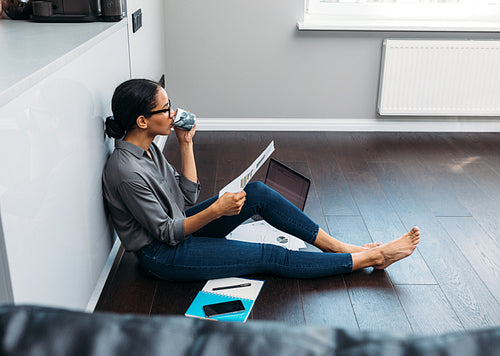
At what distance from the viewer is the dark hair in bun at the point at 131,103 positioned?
1.98 m

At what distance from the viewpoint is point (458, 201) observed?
9.73ft

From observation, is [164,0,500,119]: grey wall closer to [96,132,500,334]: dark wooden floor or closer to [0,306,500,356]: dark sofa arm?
[96,132,500,334]: dark wooden floor

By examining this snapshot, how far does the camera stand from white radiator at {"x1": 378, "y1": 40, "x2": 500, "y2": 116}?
12.8 feet

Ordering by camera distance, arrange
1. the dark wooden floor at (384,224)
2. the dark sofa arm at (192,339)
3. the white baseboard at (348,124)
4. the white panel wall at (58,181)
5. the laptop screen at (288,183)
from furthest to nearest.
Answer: the white baseboard at (348,124)
the laptop screen at (288,183)
the dark wooden floor at (384,224)
the white panel wall at (58,181)
the dark sofa arm at (192,339)

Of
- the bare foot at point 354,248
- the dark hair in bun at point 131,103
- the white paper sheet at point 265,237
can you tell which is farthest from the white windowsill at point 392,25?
the dark hair in bun at point 131,103

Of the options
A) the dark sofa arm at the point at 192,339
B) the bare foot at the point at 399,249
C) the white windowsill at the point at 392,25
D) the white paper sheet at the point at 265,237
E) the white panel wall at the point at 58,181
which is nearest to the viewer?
the dark sofa arm at the point at 192,339

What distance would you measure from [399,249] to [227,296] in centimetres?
70

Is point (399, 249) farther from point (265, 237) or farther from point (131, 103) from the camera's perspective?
point (131, 103)

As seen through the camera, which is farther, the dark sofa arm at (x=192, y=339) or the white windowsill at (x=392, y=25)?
the white windowsill at (x=392, y=25)

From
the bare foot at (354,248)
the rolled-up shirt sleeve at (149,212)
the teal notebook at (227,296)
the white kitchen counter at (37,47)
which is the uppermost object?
the white kitchen counter at (37,47)

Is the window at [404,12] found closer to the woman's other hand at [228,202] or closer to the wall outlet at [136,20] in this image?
the wall outlet at [136,20]

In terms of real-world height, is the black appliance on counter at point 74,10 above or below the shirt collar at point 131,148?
above

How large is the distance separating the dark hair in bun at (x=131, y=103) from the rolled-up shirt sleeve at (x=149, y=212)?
22 centimetres

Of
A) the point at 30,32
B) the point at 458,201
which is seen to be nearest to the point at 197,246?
the point at 30,32
